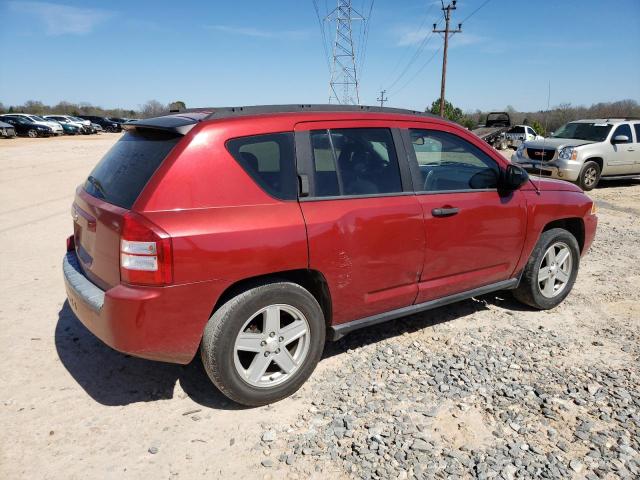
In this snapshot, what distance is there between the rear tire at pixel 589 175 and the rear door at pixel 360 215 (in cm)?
1092

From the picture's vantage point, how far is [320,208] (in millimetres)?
3033

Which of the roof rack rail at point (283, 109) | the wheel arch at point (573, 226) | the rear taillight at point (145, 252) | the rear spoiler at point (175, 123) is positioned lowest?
the wheel arch at point (573, 226)

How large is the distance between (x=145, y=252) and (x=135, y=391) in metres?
1.19

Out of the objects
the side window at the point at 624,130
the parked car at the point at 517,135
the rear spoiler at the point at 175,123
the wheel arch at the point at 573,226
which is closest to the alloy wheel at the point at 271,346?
the rear spoiler at the point at 175,123

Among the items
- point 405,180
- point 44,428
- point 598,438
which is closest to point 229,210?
point 405,180

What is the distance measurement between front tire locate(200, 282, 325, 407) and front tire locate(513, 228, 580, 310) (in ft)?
7.43

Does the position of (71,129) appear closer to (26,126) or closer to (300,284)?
(26,126)

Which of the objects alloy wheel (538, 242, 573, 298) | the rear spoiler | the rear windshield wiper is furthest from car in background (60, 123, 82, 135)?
alloy wheel (538, 242, 573, 298)

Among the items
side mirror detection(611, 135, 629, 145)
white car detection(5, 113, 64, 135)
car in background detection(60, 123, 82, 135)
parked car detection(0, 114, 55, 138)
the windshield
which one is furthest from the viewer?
car in background detection(60, 123, 82, 135)

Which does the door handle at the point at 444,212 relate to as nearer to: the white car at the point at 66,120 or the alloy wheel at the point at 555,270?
the alloy wheel at the point at 555,270

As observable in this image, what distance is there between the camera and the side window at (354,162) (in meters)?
3.15

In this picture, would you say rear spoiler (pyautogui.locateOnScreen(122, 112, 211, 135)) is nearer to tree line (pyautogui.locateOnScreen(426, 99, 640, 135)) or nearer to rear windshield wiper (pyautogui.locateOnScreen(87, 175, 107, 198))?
rear windshield wiper (pyautogui.locateOnScreen(87, 175, 107, 198))

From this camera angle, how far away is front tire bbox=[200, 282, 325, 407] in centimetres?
278

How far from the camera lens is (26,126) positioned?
3428cm
